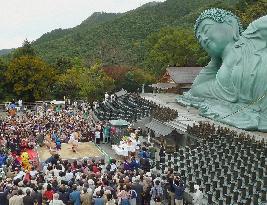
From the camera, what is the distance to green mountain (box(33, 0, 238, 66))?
84500mm

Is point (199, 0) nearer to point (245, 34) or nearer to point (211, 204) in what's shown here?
point (245, 34)

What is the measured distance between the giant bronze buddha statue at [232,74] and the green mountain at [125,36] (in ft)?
144

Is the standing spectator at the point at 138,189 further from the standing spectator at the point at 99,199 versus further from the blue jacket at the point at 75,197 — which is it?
the blue jacket at the point at 75,197

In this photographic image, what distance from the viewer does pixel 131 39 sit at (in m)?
92.8

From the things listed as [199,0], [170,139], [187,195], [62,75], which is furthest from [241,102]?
[199,0]

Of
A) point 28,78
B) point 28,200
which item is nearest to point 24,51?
point 28,78

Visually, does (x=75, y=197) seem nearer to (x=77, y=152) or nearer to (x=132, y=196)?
(x=132, y=196)

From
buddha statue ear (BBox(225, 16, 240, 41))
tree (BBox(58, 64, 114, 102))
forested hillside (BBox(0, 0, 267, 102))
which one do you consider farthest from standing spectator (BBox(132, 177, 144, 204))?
tree (BBox(58, 64, 114, 102))

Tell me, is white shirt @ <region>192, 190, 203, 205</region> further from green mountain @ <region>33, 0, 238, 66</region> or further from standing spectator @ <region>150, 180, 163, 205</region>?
green mountain @ <region>33, 0, 238, 66</region>

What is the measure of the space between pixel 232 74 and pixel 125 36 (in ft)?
211

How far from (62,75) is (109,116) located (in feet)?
58.6

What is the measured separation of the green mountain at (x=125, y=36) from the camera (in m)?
84.5

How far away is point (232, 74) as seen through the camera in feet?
104

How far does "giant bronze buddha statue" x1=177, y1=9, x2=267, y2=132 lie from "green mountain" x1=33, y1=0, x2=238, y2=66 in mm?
43935
